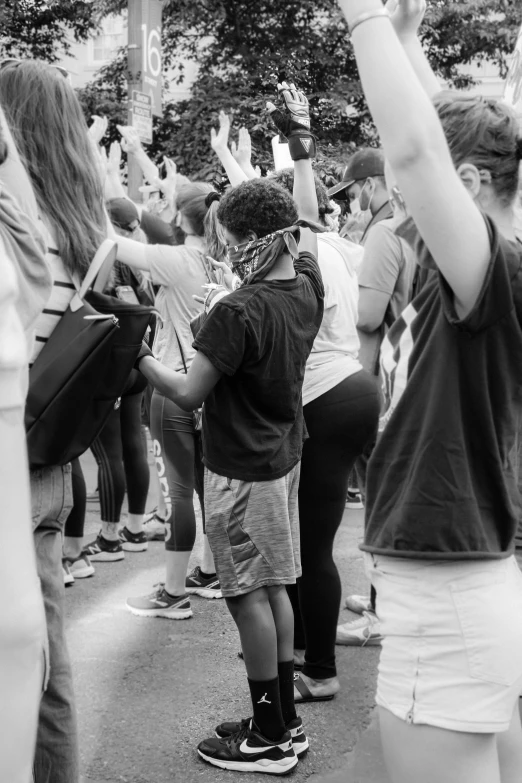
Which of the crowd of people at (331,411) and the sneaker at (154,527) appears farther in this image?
the sneaker at (154,527)

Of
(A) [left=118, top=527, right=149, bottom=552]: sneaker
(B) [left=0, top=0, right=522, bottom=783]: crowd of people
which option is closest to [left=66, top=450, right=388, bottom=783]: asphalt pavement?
(B) [left=0, top=0, right=522, bottom=783]: crowd of people

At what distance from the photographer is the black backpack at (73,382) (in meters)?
2.08

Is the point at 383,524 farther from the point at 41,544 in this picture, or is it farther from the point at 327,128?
the point at 327,128

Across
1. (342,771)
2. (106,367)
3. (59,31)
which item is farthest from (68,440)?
(59,31)

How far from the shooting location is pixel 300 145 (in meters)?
3.36

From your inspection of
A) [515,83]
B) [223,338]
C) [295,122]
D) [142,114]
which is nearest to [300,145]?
[295,122]

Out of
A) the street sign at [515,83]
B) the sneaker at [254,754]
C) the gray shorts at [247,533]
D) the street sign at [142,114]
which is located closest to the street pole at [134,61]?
the street sign at [142,114]

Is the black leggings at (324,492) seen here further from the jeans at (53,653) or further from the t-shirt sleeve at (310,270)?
the jeans at (53,653)

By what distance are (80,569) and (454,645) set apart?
A: 378 cm

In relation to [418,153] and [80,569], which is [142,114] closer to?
[80,569]

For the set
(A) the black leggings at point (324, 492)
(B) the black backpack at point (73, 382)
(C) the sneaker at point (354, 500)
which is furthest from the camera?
(C) the sneaker at point (354, 500)

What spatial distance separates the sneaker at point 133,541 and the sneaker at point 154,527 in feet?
0.30

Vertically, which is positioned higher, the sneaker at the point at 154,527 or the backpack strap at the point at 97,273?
the backpack strap at the point at 97,273

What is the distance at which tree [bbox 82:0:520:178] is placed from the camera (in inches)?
739
